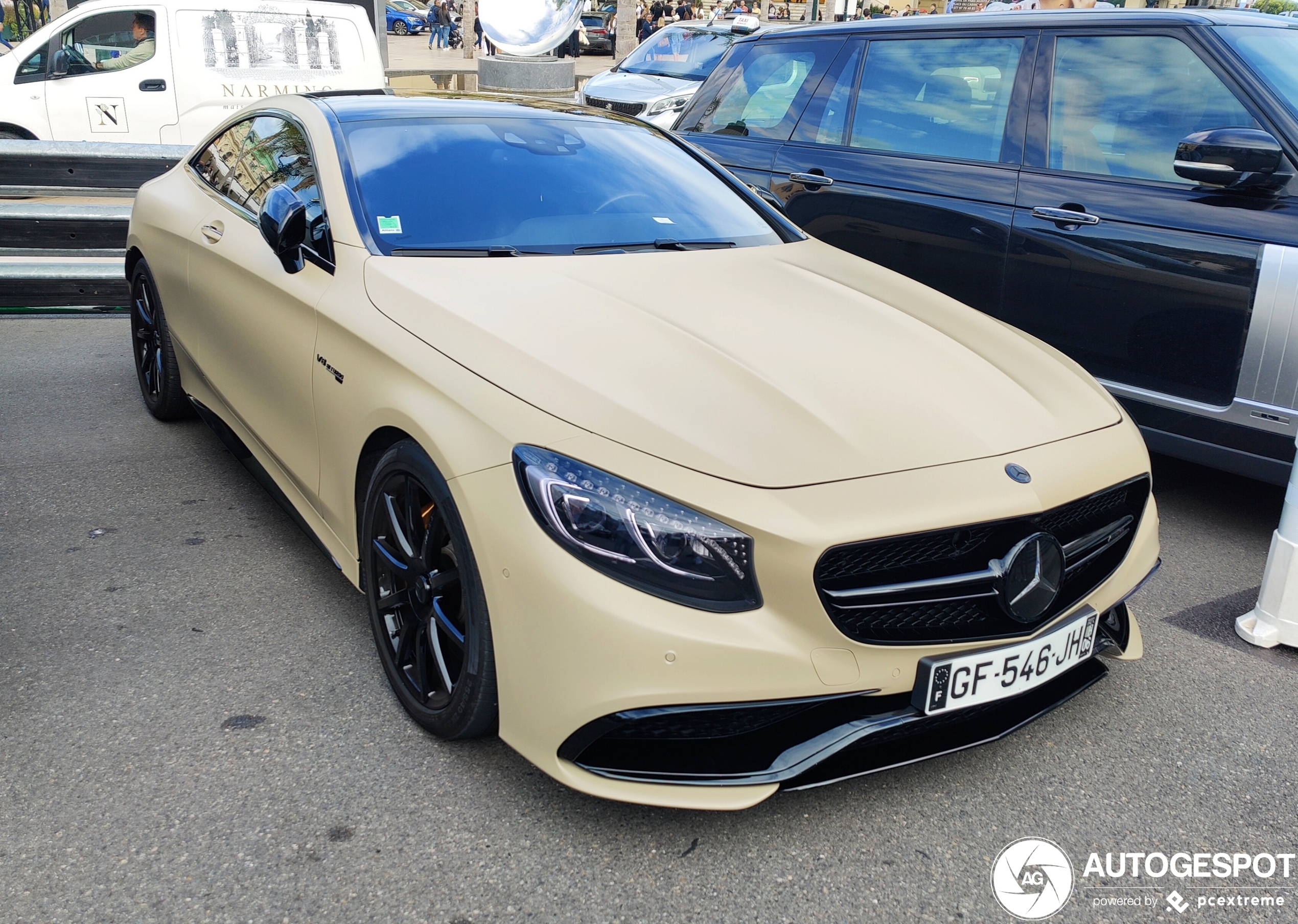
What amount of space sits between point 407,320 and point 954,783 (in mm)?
1657

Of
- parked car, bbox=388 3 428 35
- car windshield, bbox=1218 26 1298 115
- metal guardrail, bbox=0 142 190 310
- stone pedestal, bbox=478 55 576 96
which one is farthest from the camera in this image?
parked car, bbox=388 3 428 35

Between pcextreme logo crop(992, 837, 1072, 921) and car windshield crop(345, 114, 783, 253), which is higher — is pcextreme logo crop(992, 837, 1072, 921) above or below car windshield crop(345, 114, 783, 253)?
below

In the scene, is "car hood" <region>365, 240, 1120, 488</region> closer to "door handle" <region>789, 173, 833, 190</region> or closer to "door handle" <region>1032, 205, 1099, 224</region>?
"door handle" <region>1032, 205, 1099, 224</region>

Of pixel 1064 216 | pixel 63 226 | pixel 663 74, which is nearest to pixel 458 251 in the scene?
pixel 1064 216

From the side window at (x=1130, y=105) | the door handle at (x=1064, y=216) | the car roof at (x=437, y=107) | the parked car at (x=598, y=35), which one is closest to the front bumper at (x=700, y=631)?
the car roof at (x=437, y=107)

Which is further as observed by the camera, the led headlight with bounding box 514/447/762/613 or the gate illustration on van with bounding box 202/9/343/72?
the gate illustration on van with bounding box 202/9/343/72

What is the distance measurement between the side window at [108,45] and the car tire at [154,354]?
5620mm

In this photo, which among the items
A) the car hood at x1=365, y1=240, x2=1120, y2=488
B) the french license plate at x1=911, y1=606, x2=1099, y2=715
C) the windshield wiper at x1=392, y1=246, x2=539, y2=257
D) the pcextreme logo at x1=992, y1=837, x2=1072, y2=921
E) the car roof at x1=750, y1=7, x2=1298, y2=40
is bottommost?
the pcextreme logo at x1=992, y1=837, x2=1072, y2=921

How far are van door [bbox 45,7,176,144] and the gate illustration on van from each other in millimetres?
395

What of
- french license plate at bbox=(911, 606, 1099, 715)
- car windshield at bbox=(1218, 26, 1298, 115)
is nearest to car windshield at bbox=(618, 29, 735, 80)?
car windshield at bbox=(1218, 26, 1298, 115)

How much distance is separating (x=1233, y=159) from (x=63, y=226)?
20.4ft

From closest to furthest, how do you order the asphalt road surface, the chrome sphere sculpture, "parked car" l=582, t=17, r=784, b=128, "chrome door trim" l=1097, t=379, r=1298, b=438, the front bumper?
the front bumper < the asphalt road surface < "chrome door trim" l=1097, t=379, r=1298, b=438 < "parked car" l=582, t=17, r=784, b=128 < the chrome sphere sculpture

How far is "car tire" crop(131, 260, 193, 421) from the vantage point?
4.52 m

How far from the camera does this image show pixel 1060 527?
93.6 inches
